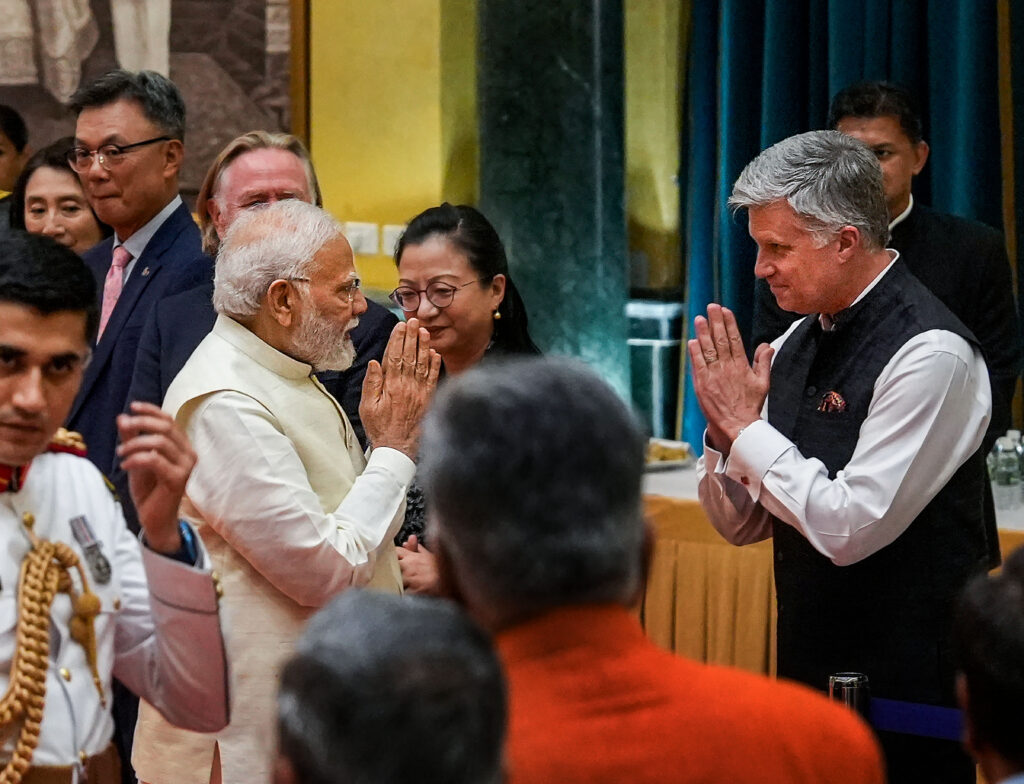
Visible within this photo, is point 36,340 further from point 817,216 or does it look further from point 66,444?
point 817,216

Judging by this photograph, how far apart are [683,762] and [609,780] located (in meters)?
0.06

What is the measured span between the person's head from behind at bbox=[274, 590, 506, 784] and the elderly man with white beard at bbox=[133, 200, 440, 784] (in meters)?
1.18

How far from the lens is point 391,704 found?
2.96 ft

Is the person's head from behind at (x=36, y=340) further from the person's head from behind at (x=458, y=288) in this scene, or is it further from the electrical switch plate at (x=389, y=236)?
the electrical switch plate at (x=389, y=236)

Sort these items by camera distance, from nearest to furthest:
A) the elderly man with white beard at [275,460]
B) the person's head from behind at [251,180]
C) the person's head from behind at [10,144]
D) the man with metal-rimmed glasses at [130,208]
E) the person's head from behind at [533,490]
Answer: the person's head from behind at [533,490] → the elderly man with white beard at [275,460] → the man with metal-rimmed glasses at [130,208] → the person's head from behind at [251,180] → the person's head from behind at [10,144]

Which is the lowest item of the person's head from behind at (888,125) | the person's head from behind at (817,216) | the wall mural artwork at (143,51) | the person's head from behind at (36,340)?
the person's head from behind at (36,340)

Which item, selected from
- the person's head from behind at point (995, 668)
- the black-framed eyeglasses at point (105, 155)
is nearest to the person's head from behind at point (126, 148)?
the black-framed eyeglasses at point (105, 155)

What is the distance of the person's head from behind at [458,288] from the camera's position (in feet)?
9.45

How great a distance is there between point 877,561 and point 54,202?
7.48ft

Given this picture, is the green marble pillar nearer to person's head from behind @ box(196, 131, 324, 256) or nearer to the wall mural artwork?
the wall mural artwork

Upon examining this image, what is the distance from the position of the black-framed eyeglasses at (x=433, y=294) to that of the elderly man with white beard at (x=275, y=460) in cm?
48

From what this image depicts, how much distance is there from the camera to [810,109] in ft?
15.1

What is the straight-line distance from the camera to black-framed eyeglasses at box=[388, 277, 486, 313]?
9.45 ft

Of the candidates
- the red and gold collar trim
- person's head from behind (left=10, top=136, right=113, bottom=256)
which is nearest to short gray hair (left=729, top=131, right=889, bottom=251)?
the red and gold collar trim
